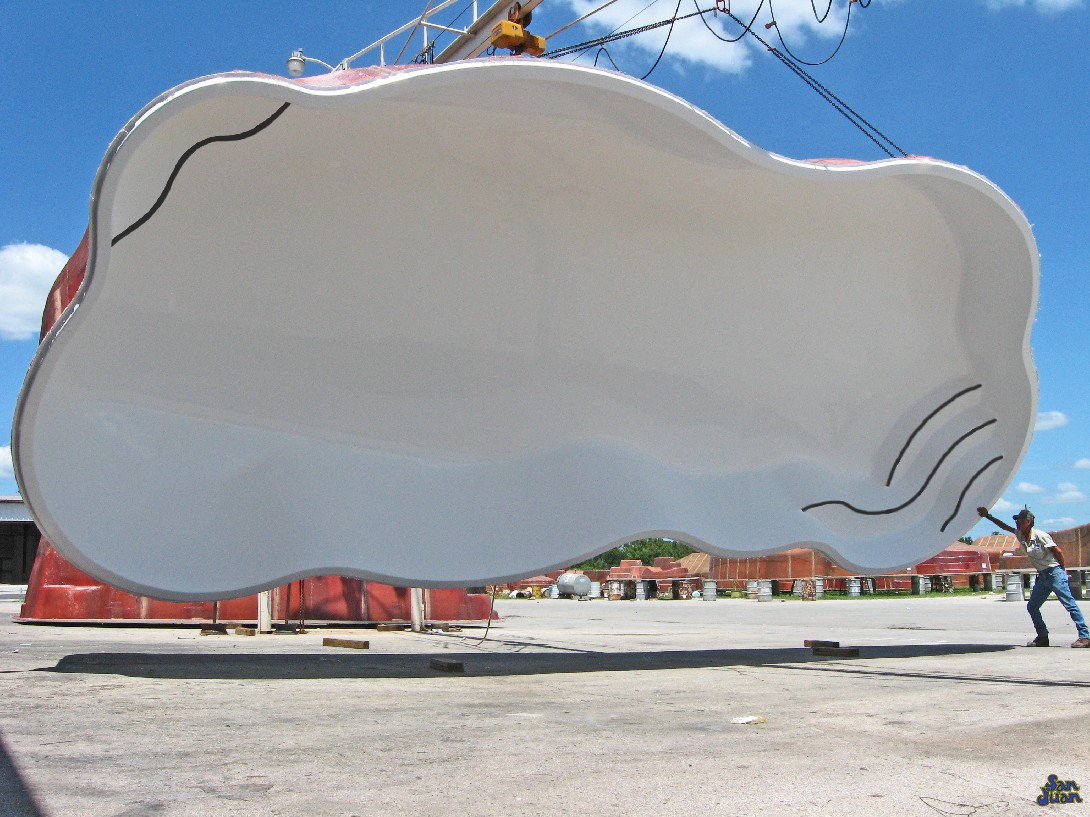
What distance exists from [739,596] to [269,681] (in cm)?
2789

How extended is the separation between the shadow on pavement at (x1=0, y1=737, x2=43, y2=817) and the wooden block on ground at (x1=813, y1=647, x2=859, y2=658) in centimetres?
624

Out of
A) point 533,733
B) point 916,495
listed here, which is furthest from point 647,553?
point 533,733

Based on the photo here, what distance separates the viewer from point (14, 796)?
274cm

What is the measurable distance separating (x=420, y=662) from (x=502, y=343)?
274 cm

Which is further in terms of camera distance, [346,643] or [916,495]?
[916,495]

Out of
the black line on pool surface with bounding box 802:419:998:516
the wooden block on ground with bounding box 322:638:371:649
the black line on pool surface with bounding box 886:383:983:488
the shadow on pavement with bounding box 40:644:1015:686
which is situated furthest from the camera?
the black line on pool surface with bounding box 886:383:983:488

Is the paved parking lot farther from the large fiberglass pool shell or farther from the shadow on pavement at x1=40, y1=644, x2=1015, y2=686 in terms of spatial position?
the large fiberglass pool shell

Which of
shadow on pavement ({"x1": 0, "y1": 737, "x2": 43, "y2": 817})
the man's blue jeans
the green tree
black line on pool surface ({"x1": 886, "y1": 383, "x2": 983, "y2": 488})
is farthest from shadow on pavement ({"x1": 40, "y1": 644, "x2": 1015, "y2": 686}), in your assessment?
the green tree

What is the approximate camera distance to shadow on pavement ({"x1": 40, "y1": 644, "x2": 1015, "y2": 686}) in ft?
20.1

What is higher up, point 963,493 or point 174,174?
point 174,174
